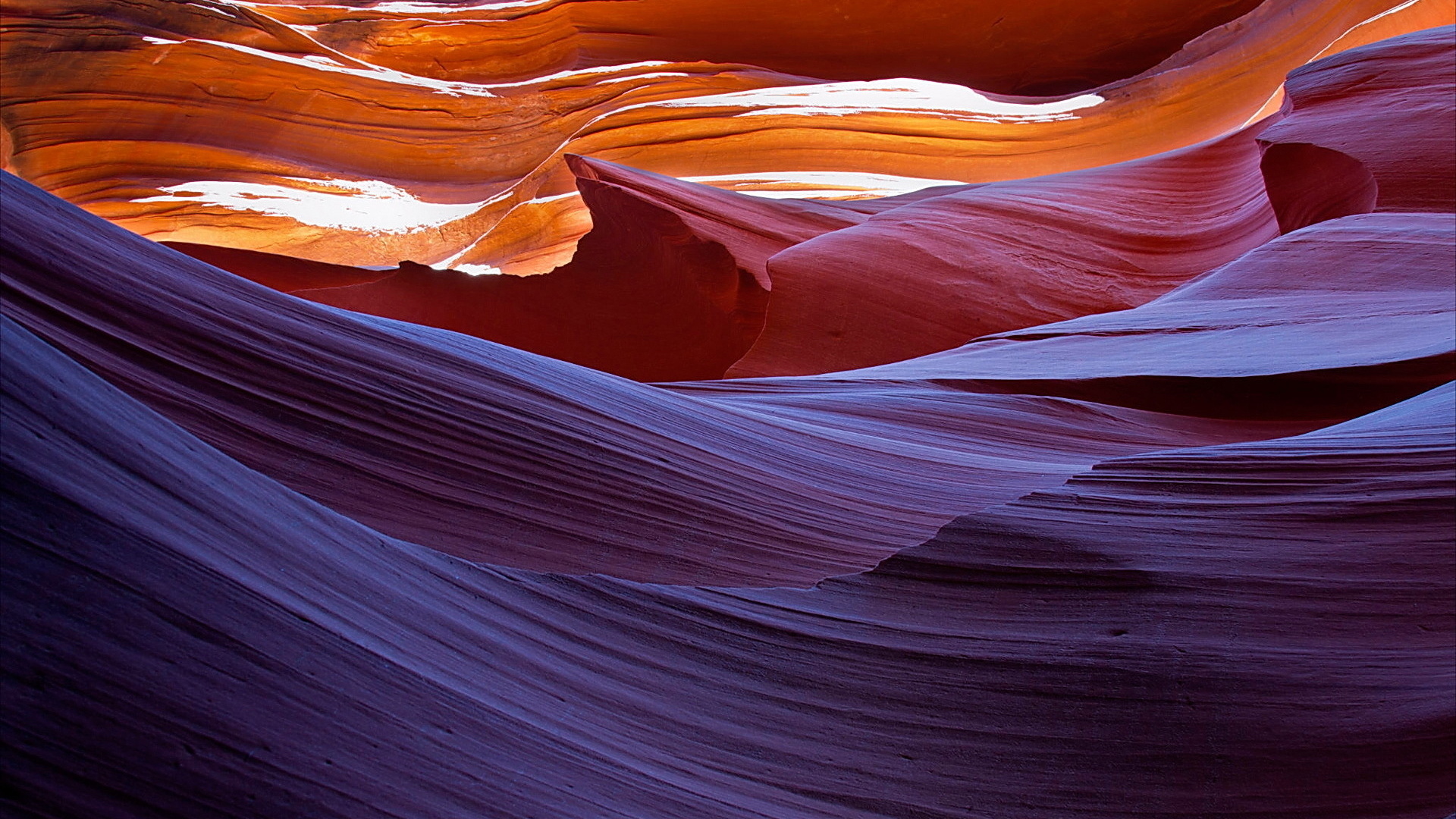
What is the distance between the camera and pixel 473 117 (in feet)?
25.1

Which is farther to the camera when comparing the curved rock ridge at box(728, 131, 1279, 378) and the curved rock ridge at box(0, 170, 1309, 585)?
the curved rock ridge at box(728, 131, 1279, 378)

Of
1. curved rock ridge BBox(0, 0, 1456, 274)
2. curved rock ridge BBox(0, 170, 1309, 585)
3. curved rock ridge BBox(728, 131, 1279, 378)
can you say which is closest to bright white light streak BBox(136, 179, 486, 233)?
curved rock ridge BBox(0, 0, 1456, 274)

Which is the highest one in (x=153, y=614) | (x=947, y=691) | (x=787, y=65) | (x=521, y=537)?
(x=787, y=65)

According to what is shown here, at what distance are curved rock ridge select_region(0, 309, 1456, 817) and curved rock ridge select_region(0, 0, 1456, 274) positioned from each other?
6019 mm

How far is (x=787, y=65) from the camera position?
7.87 m

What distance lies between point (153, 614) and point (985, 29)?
7.90m

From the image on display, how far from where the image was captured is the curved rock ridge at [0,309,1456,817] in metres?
0.78

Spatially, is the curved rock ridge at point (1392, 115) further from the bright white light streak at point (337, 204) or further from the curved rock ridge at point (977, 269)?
the bright white light streak at point (337, 204)

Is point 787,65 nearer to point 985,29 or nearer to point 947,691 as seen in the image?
point 985,29

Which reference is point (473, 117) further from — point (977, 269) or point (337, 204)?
point (977, 269)

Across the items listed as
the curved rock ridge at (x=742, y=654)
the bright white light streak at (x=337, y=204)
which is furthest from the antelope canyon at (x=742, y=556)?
the bright white light streak at (x=337, y=204)

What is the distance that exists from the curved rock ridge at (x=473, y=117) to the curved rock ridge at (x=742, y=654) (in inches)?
237

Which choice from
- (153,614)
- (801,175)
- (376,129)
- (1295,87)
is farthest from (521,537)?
(376,129)

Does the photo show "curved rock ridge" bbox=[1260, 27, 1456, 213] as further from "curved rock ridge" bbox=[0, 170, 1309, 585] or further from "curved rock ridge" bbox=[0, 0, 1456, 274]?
"curved rock ridge" bbox=[0, 0, 1456, 274]
